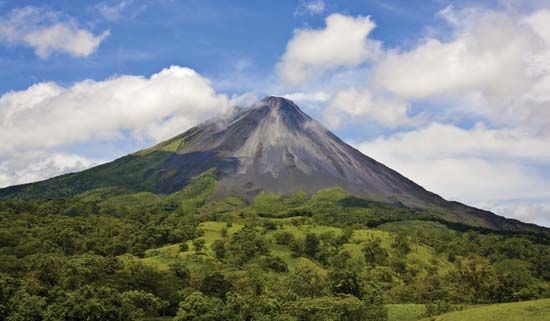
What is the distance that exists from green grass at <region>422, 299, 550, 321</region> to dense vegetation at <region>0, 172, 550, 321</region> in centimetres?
647

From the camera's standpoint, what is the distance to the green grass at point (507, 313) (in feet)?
211

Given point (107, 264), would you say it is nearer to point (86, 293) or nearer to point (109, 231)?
point (86, 293)

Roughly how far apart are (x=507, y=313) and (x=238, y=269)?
65.1 metres

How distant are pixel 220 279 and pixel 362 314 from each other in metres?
27.2

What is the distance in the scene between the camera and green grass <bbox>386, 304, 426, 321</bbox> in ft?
264

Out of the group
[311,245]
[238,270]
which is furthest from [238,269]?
[311,245]

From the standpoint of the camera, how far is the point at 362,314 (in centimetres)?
7362

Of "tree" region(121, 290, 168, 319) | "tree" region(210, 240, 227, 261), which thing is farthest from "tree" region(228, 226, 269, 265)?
"tree" region(121, 290, 168, 319)

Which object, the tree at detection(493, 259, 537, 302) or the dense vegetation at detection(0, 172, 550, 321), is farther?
the tree at detection(493, 259, 537, 302)

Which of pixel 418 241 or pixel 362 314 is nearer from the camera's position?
pixel 362 314

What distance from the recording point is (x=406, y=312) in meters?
84.3

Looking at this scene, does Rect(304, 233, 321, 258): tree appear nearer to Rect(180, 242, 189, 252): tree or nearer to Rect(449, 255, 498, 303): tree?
Rect(180, 242, 189, 252): tree

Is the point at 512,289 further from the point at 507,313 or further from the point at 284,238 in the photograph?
the point at 284,238

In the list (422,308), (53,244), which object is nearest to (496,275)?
(422,308)
